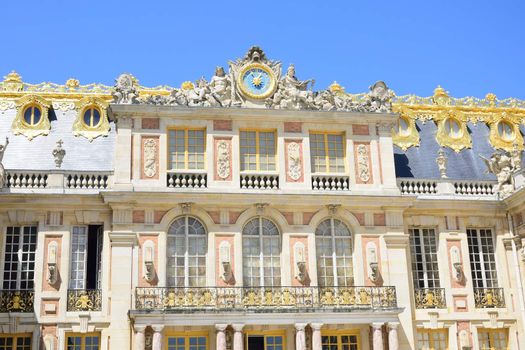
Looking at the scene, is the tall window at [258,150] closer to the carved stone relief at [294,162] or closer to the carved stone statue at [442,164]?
the carved stone relief at [294,162]

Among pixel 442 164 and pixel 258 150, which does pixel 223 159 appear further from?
pixel 442 164

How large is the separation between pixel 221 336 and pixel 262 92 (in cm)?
873

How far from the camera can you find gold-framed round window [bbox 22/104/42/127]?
1123 inches

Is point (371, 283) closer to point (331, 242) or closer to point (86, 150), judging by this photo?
point (331, 242)

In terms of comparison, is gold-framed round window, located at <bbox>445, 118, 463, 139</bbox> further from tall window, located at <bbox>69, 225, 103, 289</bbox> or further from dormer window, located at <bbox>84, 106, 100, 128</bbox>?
tall window, located at <bbox>69, 225, 103, 289</bbox>

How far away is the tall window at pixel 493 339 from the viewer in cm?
2681

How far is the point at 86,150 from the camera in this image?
27969 millimetres

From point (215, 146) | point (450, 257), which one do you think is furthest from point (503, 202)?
point (215, 146)

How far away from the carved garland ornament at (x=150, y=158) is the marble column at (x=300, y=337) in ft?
22.6

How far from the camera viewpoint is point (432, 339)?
87.0ft

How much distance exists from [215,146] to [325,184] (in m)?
4.00

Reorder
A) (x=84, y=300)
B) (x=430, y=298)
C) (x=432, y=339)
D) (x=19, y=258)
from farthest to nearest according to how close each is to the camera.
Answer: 1. (x=430, y=298)
2. (x=432, y=339)
3. (x=19, y=258)
4. (x=84, y=300)

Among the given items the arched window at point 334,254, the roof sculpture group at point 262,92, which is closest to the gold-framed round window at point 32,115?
the roof sculpture group at point 262,92

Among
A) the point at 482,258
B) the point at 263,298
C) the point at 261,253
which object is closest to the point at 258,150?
the point at 261,253
